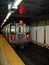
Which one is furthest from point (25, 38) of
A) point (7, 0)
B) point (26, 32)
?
point (7, 0)

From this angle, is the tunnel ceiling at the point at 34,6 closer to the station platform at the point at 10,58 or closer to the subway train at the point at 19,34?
Answer: the subway train at the point at 19,34

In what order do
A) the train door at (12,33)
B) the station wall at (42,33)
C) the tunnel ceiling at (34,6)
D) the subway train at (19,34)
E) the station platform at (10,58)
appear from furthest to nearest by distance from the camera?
1. the train door at (12,33)
2. the subway train at (19,34)
3. the station wall at (42,33)
4. the tunnel ceiling at (34,6)
5. the station platform at (10,58)

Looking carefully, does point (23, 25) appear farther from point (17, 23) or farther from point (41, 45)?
point (41, 45)

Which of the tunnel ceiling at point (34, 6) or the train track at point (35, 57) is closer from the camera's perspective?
the tunnel ceiling at point (34, 6)

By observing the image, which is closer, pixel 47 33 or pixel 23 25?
pixel 47 33

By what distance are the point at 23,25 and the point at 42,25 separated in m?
1.72

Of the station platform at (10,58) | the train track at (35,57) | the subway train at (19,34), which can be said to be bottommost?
the train track at (35,57)

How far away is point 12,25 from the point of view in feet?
61.2

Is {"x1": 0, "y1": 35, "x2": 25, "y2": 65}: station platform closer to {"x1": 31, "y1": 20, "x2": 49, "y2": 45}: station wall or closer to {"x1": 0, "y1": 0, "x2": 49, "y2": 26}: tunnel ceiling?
{"x1": 0, "y1": 0, "x2": 49, "y2": 26}: tunnel ceiling

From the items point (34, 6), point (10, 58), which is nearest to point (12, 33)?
point (34, 6)

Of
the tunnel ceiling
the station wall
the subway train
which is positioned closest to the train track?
the station wall

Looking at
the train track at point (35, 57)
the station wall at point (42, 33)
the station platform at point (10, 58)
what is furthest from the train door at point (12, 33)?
the station platform at point (10, 58)

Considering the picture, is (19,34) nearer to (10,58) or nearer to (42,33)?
(42,33)

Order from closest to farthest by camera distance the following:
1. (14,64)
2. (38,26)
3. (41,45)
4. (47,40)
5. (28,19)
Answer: (14,64)
(47,40)
(41,45)
(38,26)
(28,19)
